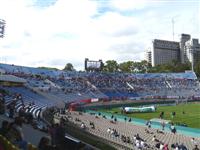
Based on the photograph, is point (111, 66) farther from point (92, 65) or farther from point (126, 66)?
point (92, 65)

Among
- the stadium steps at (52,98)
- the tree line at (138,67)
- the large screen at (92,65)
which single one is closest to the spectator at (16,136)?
the stadium steps at (52,98)

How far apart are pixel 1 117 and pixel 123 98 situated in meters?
66.8

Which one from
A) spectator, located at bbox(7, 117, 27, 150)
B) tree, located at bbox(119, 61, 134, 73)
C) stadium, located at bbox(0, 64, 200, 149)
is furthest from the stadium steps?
tree, located at bbox(119, 61, 134, 73)

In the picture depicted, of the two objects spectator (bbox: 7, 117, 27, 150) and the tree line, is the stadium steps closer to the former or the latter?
spectator (bbox: 7, 117, 27, 150)

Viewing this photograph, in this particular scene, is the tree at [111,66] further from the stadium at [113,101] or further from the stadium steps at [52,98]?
the stadium steps at [52,98]

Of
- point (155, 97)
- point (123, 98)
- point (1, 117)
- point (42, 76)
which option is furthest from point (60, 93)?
point (1, 117)

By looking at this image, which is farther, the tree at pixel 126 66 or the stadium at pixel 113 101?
the tree at pixel 126 66

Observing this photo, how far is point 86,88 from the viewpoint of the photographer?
8712cm

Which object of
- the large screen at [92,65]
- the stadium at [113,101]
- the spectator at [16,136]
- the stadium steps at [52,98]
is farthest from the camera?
the large screen at [92,65]

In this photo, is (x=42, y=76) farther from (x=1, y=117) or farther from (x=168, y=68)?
(x=168, y=68)

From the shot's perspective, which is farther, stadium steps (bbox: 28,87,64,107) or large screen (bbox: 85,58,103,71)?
large screen (bbox: 85,58,103,71)

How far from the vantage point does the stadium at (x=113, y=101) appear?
126 feet

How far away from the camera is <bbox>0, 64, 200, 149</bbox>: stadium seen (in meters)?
38.5

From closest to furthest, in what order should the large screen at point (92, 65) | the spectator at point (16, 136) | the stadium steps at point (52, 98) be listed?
the spectator at point (16, 136), the stadium steps at point (52, 98), the large screen at point (92, 65)
